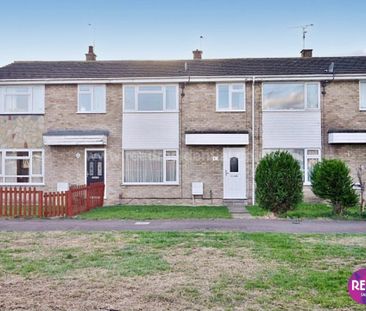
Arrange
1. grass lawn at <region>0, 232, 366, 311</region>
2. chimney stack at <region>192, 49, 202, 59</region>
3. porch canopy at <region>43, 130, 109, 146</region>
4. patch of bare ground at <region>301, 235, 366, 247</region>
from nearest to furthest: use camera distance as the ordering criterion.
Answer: grass lawn at <region>0, 232, 366, 311</region> < patch of bare ground at <region>301, 235, 366, 247</region> < porch canopy at <region>43, 130, 109, 146</region> < chimney stack at <region>192, 49, 202, 59</region>

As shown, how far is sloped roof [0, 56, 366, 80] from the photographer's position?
2081cm

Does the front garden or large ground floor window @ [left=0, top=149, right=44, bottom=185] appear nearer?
the front garden

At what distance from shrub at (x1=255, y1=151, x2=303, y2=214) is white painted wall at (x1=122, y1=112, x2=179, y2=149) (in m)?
6.45

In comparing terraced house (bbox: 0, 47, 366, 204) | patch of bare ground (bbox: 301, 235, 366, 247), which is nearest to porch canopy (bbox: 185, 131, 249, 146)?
terraced house (bbox: 0, 47, 366, 204)

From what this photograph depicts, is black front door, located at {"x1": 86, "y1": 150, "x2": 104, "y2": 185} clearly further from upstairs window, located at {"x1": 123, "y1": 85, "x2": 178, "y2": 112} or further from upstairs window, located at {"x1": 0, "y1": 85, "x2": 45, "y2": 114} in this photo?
upstairs window, located at {"x1": 0, "y1": 85, "x2": 45, "y2": 114}

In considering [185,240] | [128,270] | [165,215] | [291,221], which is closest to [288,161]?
[291,221]

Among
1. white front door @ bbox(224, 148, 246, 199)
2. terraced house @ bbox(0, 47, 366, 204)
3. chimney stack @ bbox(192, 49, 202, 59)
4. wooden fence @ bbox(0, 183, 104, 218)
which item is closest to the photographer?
wooden fence @ bbox(0, 183, 104, 218)

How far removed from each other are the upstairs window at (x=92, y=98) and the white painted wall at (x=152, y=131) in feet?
5.38

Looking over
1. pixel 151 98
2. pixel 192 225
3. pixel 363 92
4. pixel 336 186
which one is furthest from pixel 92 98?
pixel 363 92

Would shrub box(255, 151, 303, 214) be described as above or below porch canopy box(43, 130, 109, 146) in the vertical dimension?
below

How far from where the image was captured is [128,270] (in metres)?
6.95

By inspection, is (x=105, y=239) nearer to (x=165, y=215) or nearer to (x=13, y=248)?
(x=13, y=248)

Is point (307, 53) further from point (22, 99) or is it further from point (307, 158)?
point (22, 99)

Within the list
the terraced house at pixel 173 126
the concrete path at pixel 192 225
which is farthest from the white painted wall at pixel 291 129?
the concrete path at pixel 192 225
